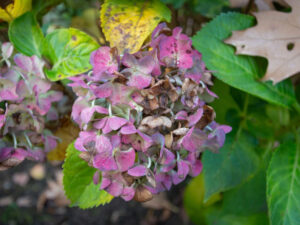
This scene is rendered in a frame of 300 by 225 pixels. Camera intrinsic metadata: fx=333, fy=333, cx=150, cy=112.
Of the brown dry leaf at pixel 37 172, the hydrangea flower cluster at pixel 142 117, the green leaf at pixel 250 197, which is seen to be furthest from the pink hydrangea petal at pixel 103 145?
the brown dry leaf at pixel 37 172

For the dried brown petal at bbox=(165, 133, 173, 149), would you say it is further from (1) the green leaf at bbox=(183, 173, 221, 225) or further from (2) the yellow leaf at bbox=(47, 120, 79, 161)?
(1) the green leaf at bbox=(183, 173, 221, 225)

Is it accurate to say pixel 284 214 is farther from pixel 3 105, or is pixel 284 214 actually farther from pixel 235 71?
pixel 3 105

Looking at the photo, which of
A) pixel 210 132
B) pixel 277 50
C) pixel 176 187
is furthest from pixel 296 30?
pixel 176 187

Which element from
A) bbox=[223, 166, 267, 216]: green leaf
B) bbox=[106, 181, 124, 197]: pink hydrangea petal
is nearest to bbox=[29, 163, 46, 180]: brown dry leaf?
bbox=[223, 166, 267, 216]: green leaf

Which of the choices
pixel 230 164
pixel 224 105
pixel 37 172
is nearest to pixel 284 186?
pixel 230 164

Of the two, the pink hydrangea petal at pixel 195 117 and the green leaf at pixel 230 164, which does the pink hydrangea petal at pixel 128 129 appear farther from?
the green leaf at pixel 230 164

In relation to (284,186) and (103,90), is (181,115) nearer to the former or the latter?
(103,90)
